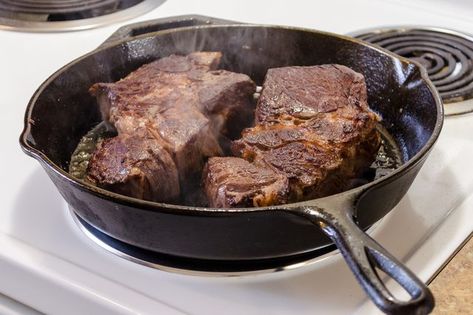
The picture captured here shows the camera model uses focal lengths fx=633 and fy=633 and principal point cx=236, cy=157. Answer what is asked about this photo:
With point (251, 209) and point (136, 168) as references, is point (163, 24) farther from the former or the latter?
point (251, 209)

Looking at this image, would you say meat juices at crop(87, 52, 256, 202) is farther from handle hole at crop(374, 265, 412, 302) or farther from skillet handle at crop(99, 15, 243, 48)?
handle hole at crop(374, 265, 412, 302)

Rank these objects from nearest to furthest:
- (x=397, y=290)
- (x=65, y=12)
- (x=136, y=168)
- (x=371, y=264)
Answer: (x=371, y=264), (x=397, y=290), (x=136, y=168), (x=65, y=12)

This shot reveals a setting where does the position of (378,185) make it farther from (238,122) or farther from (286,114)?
(238,122)

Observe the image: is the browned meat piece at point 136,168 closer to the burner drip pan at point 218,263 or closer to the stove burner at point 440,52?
the burner drip pan at point 218,263

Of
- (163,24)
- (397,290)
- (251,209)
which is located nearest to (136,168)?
(251,209)

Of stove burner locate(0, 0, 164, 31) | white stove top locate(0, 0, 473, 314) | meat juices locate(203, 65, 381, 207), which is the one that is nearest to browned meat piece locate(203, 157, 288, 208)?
meat juices locate(203, 65, 381, 207)

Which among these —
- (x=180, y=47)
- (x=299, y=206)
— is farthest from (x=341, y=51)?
(x=299, y=206)

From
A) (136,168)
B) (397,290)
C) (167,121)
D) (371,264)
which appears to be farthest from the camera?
(167,121)
